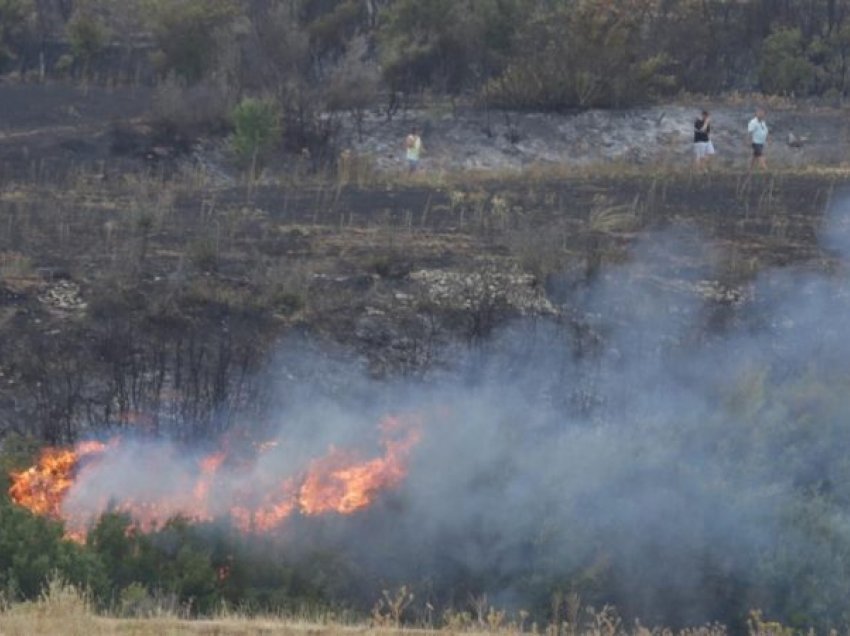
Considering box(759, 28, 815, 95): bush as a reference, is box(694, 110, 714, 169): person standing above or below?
below

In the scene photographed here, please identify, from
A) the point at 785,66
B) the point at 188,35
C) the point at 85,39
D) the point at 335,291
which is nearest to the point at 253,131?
the point at 188,35

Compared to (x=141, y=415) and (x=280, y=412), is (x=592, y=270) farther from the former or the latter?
(x=141, y=415)

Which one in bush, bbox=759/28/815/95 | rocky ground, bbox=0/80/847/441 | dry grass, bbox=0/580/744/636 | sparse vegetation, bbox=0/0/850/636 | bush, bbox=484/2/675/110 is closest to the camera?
dry grass, bbox=0/580/744/636

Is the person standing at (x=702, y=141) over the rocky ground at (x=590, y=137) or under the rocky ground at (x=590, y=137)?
over

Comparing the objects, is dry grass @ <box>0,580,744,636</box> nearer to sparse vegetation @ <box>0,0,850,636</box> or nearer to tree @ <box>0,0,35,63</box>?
sparse vegetation @ <box>0,0,850,636</box>

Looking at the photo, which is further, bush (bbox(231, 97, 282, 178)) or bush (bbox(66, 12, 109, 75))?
bush (bbox(66, 12, 109, 75))

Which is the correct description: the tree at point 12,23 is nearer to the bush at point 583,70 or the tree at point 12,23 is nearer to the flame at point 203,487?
the bush at point 583,70

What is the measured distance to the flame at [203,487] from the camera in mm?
11922

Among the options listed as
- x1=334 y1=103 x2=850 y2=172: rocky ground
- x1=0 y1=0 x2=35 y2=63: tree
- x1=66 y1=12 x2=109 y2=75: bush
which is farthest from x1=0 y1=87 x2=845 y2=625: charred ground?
x1=0 y1=0 x2=35 y2=63: tree

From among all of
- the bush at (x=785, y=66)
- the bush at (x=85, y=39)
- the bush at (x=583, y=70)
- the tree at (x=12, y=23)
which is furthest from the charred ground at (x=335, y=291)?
the tree at (x=12, y=23)

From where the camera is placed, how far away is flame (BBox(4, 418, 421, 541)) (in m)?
11.9

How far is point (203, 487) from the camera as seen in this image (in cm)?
1243

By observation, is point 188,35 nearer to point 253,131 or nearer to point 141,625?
point 253,131

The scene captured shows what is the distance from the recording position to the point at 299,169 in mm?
25469
